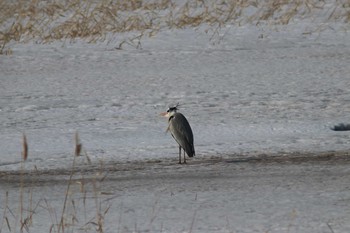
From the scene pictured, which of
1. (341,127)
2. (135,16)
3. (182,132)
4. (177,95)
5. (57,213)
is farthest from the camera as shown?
(135,16)

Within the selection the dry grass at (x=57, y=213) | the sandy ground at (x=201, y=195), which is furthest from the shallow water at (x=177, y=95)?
the dry grass at (x=57, y=213)

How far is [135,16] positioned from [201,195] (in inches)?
401

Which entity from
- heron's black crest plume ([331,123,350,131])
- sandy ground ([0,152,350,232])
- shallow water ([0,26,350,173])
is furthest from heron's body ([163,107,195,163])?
heron's black crest plume ([331,123,350,131])

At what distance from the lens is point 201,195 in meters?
6.70

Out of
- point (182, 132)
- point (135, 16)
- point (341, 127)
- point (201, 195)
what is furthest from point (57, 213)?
point (135, 16)

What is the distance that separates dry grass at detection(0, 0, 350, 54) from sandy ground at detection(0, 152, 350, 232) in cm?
755

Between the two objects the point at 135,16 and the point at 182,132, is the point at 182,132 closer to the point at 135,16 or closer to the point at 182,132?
the point at 182,132

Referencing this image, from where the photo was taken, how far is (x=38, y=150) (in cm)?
881

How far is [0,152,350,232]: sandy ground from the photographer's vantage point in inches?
225

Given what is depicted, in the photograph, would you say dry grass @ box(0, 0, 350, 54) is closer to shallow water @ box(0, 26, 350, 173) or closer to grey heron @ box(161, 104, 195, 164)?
shallow water @ box(0, 26, 350, 173)

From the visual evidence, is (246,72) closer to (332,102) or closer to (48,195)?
(332,102)

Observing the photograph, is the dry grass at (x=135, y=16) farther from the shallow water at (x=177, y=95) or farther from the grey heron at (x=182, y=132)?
the grey heron at (x=182, y=132)

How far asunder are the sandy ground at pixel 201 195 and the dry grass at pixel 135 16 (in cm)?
755

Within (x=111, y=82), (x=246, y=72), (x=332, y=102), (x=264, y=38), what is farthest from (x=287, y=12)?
(x=332, y=102)
